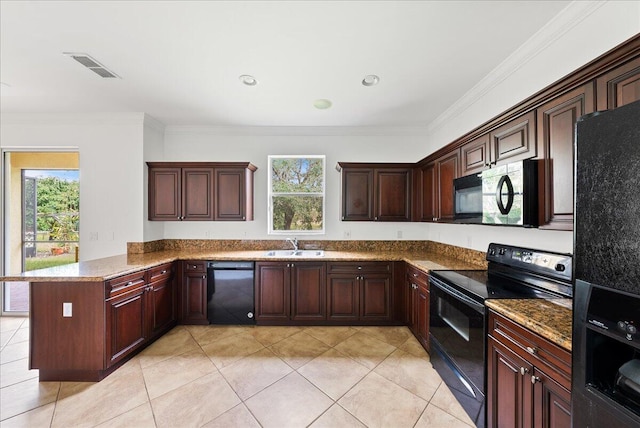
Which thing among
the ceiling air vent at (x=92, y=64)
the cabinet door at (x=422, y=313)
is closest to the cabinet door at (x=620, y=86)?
the cabinet door at (x=422, y=313)

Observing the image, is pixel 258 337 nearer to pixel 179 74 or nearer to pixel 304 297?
pixel 304 297

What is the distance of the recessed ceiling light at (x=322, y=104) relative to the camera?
10.00 feet

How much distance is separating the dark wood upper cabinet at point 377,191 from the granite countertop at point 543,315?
2.10m

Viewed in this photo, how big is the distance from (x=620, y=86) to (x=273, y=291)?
3.35 meters

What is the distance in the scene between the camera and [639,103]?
0.79 m

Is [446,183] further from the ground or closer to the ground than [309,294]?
further from the ground

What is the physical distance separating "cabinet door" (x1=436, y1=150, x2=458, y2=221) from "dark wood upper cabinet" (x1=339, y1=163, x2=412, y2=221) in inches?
24.1

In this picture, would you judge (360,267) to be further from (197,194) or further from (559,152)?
(197,194)

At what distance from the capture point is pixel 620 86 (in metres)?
1.20

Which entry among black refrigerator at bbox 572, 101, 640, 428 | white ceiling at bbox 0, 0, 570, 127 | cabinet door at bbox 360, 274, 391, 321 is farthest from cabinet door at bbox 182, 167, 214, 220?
black refrigerator at bbox 572, 101, 640, 428

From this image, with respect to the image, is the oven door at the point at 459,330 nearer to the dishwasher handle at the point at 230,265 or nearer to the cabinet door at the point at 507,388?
the cabinet door at the point at 507,388

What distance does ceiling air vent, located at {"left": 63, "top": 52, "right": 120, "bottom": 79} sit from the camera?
7.28 feet

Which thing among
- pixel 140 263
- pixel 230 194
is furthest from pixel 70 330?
pixel 230 194

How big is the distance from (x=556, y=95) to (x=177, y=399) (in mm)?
3426
